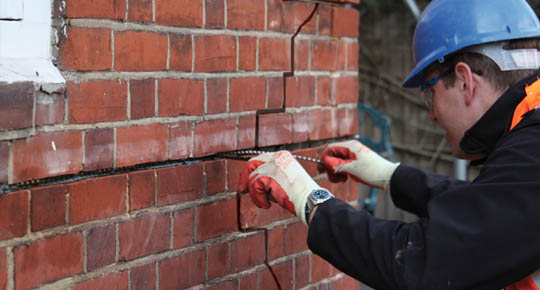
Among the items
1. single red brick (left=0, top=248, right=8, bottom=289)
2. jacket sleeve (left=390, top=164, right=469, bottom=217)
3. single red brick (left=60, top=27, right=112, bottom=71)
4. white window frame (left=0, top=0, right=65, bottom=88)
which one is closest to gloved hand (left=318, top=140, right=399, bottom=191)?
jacket sleeve (left=390, top=164, right=469, bottom=217)

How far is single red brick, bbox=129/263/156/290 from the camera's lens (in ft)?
6.06

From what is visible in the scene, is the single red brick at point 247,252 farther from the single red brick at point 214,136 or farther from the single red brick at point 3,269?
the single red brick at point 3,269

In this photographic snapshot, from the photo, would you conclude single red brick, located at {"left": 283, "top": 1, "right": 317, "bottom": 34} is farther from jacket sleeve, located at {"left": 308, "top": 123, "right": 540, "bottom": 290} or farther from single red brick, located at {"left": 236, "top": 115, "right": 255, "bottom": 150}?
jacket sleeve, located at {"left": 308, "top": 123, "right": 540, "bottom": 290}

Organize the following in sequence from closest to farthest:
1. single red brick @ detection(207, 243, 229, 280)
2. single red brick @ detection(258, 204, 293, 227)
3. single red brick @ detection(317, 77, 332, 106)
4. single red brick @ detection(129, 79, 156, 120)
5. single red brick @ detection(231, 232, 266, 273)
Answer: single red brick @ detection(129, 79, 156, 120)
single red brick @ detection(207, 243, 229, 280)
single red brick @ detection(231, 232, 266, 273)
single red brick @ detection(258, 204, 293, 227)
single red brick @ detection(317, 77, 332, 106)

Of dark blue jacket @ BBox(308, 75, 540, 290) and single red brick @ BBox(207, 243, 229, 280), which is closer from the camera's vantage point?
dark blue jacket @ BBox(308, 75, 540, 290)

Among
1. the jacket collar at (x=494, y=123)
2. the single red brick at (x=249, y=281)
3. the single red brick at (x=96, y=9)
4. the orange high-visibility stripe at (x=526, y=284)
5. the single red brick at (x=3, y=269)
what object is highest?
the single red brick at (x=96, y=9)

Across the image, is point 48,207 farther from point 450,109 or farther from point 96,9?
point 450,109

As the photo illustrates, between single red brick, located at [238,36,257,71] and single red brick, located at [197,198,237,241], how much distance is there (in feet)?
1.66

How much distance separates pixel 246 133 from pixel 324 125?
518 mm

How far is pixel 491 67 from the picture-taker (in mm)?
1908

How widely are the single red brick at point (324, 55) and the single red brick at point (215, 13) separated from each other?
1.82 feet

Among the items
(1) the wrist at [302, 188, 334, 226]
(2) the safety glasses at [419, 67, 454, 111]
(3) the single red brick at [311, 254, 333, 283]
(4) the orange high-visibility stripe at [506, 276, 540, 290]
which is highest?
(2) the safety glasses at [419, 67, 454, 111]

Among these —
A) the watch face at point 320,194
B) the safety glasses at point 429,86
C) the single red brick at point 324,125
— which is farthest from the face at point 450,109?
the single red brick at point 324,125

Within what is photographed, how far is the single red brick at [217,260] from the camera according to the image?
2119 mm
